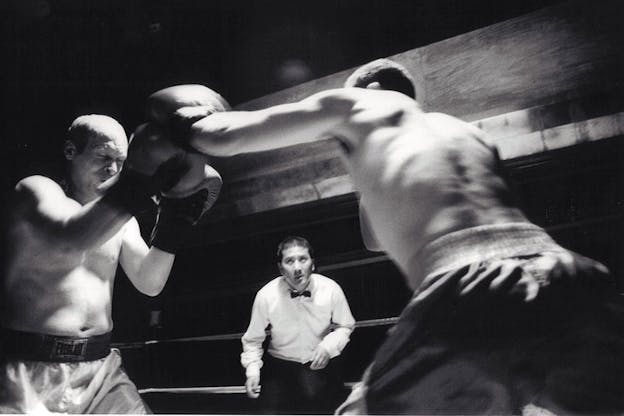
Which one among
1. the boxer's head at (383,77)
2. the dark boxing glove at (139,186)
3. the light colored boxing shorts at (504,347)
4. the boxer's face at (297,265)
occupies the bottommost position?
the light colored boxing shorts at (504,347)

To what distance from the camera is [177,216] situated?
1.58 metres

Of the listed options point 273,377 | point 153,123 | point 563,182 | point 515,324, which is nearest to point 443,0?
point 563,182

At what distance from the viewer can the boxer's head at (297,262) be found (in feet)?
7.67

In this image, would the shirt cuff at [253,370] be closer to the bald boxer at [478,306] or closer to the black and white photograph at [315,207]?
the black and white photograph at [315,207]

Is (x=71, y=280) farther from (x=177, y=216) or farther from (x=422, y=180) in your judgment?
(x=422, y=180)

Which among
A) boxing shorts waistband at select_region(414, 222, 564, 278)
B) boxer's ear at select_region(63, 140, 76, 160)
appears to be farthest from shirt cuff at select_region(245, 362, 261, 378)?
boxing shorts waistband at select_region(414, 222, 564, 278)

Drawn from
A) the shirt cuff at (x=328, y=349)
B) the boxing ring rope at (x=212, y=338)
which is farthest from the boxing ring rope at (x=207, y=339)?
the shirt cuff at (x=328, y=349)

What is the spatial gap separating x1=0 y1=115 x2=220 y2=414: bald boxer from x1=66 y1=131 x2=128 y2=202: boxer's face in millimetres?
232

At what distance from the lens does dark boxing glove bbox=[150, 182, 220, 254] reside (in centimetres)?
158

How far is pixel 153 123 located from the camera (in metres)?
1.42

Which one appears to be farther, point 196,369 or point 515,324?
point 196,369

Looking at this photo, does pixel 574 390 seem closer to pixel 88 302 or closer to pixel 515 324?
pixel 515 324

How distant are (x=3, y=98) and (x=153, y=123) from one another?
4.61 ft

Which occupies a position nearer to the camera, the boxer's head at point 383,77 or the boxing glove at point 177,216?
the boxer's head at point 383,77
